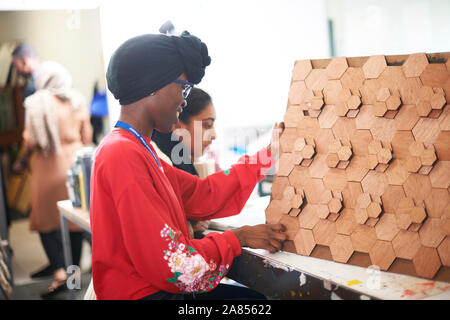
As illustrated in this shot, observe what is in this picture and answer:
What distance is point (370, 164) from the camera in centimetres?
110

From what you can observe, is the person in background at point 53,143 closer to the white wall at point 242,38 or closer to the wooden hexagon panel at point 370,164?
the white wall at point 242,38

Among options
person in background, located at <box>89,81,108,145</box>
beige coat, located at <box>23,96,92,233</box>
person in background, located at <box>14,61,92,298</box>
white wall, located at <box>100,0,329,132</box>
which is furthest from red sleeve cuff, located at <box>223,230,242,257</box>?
person in background, located at <box>89,81,108,145</box>

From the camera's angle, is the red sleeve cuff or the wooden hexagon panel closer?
the wooden hexagon panel

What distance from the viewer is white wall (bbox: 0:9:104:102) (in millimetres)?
5332

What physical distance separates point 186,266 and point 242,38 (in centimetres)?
207

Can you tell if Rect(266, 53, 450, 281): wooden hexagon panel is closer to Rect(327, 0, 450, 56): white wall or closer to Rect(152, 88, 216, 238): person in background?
Rect(152, 88, 216, 238): person in background

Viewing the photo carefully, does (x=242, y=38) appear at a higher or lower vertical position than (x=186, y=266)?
higher

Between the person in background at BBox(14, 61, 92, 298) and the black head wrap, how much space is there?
2.12m

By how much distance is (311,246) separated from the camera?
1215 mm

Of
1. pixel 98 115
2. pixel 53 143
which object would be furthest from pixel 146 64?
pixel 98 115

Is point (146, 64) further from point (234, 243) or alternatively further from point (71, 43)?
point (71, 43)

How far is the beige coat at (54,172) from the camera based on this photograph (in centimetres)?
324
